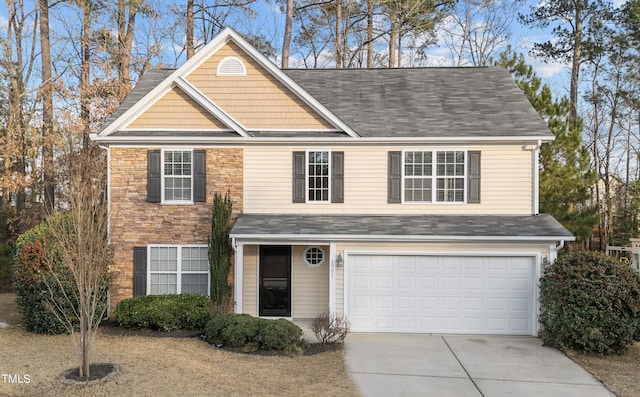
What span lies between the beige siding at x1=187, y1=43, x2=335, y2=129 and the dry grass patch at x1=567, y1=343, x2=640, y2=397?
781 cm

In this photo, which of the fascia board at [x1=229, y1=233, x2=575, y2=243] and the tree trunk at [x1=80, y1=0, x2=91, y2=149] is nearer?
the fascia board at [x1=229, y1=233, x2=575, y2=243]

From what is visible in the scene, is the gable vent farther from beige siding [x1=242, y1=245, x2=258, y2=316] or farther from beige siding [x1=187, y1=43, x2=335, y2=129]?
beige siding [x1=242, y1=245, x2=258, y2=316]

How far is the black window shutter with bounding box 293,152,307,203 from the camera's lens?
12961 millimetres

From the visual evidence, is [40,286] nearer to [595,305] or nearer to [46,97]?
[595,305]

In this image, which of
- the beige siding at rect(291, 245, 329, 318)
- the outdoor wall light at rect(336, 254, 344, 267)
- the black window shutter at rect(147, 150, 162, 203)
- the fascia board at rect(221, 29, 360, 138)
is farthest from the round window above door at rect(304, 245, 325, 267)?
the black window shutter at rect(147, 150, 162, 203)

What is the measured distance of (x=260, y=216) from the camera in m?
12.8

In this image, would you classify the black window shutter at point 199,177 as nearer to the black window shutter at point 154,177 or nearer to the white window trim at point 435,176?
the black window shutter at point 154,177

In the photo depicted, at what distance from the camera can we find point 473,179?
41.9 feet

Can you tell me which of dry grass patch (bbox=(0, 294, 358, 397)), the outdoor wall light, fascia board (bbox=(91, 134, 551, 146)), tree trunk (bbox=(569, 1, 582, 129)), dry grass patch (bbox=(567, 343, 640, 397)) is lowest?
dry grass patch (bbox=(567, 343, 640, 397))

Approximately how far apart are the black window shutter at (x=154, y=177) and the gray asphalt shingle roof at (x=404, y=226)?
225 centimetres

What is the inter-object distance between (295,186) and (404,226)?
2.99 meters

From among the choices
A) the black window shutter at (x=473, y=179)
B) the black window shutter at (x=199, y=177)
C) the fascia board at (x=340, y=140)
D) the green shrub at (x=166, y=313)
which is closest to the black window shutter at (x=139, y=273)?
the green shrub at (x=166, y=313)

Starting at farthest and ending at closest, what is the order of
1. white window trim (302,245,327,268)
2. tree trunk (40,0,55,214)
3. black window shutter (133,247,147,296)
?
tree trunk (40,0,55,214) → white window trim (302,245,327,268) → black window shutter (133,247,147,296)

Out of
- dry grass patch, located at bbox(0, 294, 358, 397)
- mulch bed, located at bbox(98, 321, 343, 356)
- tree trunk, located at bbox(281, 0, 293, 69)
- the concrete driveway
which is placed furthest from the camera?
tree trunk, located at bbox(281, 0, 293, 69)
